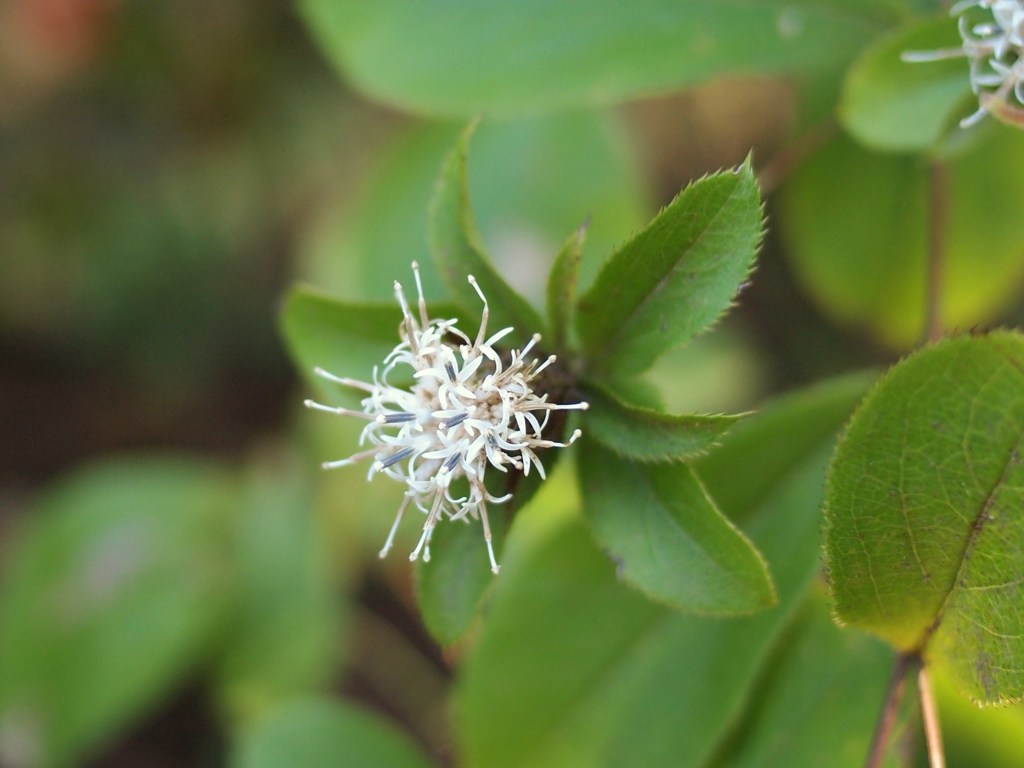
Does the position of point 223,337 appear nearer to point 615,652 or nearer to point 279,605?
point 279,605

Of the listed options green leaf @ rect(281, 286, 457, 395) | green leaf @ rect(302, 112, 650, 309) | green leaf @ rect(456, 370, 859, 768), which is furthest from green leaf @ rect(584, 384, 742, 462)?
green leaf @ rect(302, 112, 650, 309)

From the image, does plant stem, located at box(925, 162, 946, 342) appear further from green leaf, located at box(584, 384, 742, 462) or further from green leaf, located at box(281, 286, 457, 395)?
green leaf, located at box(281, 286, 457, 395)

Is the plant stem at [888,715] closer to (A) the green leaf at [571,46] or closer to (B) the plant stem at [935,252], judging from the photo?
(B) the plant stem at [935,252]

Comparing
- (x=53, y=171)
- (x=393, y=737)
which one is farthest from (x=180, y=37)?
(x=393, y=737)

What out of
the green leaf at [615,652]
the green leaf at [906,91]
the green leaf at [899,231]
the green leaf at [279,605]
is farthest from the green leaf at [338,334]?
the green leaf at [279,605]

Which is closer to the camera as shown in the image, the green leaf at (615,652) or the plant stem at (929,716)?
the plant stem at (929,716)

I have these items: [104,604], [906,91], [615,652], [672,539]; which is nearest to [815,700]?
[615,652]
